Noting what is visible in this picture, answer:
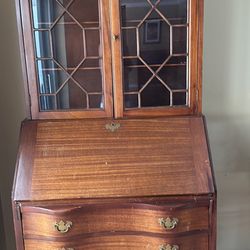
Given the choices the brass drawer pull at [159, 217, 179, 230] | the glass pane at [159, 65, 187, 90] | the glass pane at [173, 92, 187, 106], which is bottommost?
the brass drawer pull at [159, 217, 179, 230]

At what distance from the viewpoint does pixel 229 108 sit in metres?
2.04

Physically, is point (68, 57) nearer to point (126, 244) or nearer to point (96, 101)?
Answer: point (96, 101)

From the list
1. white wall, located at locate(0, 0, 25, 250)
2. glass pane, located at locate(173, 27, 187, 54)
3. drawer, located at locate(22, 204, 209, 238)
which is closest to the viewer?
drawer, located at locate(22, 204, 209, 238)

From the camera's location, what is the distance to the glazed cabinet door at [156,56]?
1545 millimetres

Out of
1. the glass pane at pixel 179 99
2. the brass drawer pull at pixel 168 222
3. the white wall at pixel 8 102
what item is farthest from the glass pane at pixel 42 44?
the brass drawer pull at pixel 168 222

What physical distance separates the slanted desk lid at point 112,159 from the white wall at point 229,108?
0.45 meters

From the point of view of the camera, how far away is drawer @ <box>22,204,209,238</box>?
1469 millimetres

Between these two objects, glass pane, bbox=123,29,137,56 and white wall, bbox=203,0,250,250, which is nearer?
glass pane, bbox=123,29,137,56

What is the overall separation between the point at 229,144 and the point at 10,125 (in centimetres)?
109

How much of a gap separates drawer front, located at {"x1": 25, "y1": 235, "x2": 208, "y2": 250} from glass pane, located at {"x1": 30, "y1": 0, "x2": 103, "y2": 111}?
1.67 ft

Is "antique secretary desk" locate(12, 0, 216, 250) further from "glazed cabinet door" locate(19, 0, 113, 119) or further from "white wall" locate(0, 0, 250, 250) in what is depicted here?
"white wall" locate(0, 0, 250, 250)

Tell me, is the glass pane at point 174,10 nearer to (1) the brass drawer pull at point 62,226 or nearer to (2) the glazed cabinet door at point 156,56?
(2) the glazed cabinet door at point 156,56

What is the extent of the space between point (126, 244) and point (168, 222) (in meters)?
0.19

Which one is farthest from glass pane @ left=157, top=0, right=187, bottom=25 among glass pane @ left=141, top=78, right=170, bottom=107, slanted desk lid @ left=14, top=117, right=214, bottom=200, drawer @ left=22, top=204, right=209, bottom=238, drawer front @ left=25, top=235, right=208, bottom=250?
drawer front @ left=25, top=235, right=208, bottom=250
